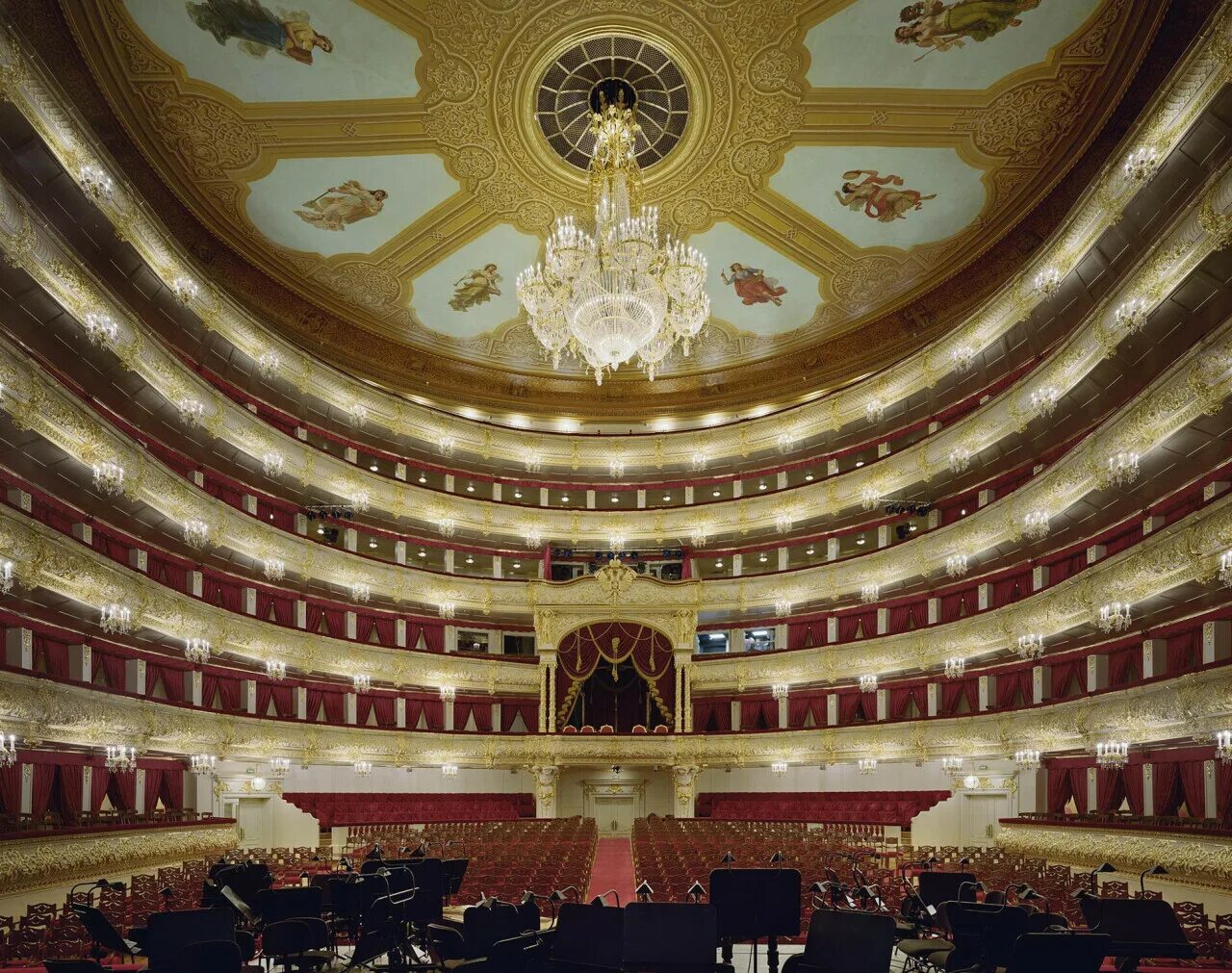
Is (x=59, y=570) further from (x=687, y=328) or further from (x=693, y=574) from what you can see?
(x=693, y=574)

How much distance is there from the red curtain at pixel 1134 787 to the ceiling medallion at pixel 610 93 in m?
17.8

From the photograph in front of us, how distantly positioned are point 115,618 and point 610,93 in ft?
52.0

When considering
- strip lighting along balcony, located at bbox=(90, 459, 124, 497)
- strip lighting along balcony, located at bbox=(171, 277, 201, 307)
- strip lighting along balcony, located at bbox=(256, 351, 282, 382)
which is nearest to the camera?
strip lighting along balcony, located at bbox=(90, 459, 124, 497)

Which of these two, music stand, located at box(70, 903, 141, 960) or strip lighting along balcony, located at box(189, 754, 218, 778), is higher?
music stand, located at box(70, 903, 141, 960)

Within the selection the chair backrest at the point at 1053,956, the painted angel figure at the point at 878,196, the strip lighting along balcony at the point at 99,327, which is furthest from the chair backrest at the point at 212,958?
the painted angel figure at the point at 878,196

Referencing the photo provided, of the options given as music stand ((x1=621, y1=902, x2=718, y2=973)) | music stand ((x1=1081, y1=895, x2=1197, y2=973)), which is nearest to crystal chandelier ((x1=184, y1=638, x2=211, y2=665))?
music stand ((x1=621, y1=902, x2=718, y2=973))

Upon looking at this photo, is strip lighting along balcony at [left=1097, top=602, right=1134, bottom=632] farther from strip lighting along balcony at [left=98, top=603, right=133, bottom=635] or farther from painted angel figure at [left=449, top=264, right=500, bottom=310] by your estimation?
strip lighting along balcony at [left=98, top=603, right=133, bottom=635]

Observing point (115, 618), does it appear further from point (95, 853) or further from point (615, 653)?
point (615, 653)

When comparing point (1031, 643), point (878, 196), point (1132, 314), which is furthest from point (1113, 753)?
point (878, 196)

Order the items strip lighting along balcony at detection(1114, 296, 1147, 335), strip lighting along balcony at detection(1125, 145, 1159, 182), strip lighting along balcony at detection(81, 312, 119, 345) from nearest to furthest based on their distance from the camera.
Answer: strip lighting along balcony at detection(1125, 145, 1159, 182)
strip lighting along balcony at detection(1114, 296, 1147, 335)
strip lighting along balcony at detection(81, 312, 119, 345)

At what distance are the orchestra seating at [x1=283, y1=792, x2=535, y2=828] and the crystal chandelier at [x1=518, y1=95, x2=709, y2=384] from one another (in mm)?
15341

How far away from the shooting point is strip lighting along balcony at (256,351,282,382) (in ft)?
92.3

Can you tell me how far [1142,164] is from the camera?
17.2 m

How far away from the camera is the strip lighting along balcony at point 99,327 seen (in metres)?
18.7
